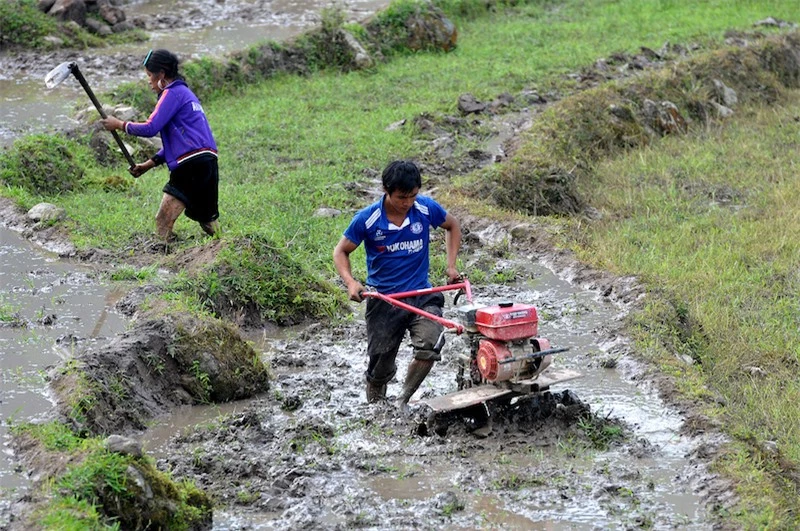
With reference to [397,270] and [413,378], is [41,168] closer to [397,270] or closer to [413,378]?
[397,270]

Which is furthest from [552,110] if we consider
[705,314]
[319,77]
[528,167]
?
[705,314]

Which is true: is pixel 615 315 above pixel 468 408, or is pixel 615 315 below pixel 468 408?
below

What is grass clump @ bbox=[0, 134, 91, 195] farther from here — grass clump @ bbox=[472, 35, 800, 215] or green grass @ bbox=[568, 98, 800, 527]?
green grass @ bbox=[568, 98, 800, 527]

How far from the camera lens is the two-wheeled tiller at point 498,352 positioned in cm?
583

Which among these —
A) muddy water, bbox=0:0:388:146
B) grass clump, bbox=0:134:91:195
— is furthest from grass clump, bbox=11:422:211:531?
muddy water, bbox=0:0:388:146

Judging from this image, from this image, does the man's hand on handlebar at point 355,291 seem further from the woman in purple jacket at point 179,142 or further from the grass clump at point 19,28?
the grass clump at point 19,28

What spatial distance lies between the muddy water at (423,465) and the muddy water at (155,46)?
7.11 m

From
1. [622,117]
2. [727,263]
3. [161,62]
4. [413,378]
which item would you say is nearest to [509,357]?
[413,378]

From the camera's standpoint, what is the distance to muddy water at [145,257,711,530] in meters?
5.31

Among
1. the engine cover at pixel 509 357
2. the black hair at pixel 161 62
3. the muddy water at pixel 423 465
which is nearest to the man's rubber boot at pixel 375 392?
the muddy water at pixel 423 465

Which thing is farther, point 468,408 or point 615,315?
point 615,315

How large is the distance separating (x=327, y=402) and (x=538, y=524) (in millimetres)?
1815

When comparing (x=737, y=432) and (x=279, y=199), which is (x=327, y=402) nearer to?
(x=737, y=432)

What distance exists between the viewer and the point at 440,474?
573 centimetres
